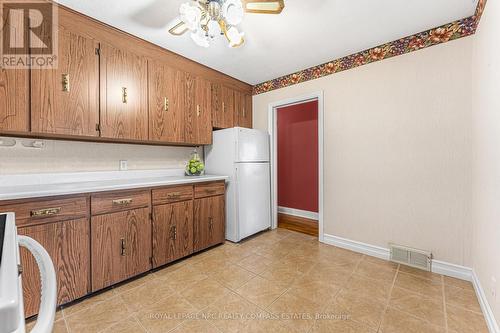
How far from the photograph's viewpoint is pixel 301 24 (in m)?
1.94

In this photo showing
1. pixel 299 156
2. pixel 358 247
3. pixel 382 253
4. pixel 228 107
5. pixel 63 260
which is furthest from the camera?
pixel 299 156

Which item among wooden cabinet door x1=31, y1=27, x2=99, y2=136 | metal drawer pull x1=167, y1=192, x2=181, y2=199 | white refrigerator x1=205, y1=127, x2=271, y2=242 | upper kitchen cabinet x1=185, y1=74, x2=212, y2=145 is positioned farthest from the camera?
white refrigerator x1=205, y1=127, x2=271, y2=242

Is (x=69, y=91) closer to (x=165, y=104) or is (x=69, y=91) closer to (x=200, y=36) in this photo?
(x=165, y=104)

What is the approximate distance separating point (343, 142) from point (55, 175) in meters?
2.93

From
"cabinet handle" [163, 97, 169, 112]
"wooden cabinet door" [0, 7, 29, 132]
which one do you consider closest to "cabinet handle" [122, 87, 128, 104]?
"cabinet handle" [163, 97, 169, 112]

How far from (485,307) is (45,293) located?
2372 millimetres

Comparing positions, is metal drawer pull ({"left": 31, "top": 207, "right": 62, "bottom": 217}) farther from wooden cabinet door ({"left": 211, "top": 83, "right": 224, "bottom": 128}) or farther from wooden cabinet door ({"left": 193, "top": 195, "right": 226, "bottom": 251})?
wooden cabinet door ({"left": 211, "top": 83, "right": 224, "bottom": 128})

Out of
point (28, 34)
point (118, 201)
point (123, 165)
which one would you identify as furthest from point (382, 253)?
point (28, 34)

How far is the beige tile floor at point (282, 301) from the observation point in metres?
1.43

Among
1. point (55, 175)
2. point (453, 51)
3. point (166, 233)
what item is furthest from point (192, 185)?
point (453, 51)

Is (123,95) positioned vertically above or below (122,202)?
above

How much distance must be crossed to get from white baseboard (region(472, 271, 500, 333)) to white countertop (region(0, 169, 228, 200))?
241 centimetres

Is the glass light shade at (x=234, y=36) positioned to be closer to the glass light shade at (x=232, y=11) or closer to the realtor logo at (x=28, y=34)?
the glass light shade at (x=232, y=11)

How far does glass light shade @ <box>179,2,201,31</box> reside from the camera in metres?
1.41
